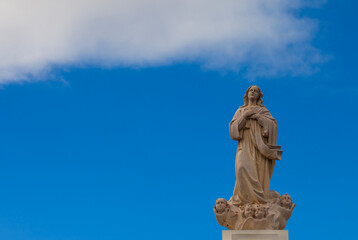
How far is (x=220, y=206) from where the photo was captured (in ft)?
53.6

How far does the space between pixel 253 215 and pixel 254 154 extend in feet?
6.08

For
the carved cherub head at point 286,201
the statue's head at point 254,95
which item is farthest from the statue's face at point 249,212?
the statue's head at point 254,95

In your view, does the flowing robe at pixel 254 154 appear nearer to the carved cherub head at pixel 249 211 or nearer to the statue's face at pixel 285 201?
the carved cherub head at pixel 249 211

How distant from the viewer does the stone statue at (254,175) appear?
16.2m

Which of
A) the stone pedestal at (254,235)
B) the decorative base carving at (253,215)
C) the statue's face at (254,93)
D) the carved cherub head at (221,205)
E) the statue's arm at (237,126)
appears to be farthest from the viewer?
the statue's face at (254,93)

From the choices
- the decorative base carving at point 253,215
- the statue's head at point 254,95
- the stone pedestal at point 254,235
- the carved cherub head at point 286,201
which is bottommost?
the stone pedestal at point 254,235

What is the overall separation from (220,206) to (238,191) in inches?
30.8

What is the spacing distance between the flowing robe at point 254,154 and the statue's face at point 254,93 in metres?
0.35

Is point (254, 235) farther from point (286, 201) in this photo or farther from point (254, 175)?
point (254, 175)

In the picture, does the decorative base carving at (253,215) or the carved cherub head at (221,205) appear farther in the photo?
the carved cherub head at (221,205)

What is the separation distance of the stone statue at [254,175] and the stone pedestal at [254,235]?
0.54 feet

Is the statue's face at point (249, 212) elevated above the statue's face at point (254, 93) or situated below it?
below

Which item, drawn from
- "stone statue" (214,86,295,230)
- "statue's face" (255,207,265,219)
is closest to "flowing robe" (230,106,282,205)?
"stone statue" (214,86,295,230)

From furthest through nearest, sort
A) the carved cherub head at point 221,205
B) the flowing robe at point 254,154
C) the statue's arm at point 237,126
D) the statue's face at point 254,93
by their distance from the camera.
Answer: the statue's face at point 254,93
the statue's arm at point 237,126
the flowing robe at point 254,154
the carved cherub head at point 221,205
